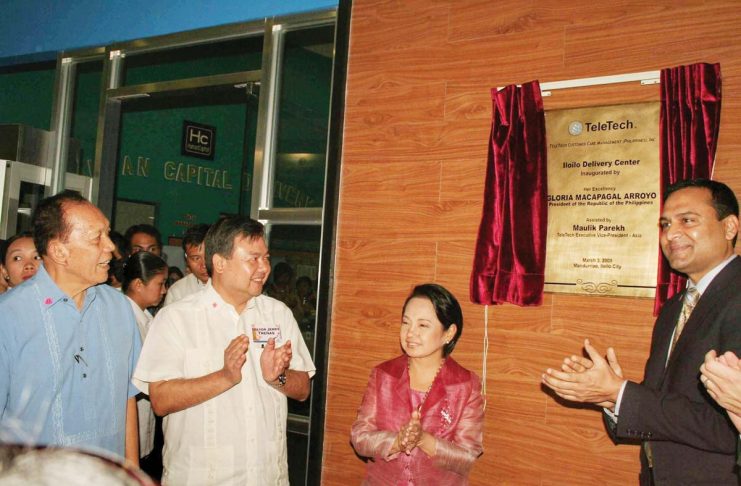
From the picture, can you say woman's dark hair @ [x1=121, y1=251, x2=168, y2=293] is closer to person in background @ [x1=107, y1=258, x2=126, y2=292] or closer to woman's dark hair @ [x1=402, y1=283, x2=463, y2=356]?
person in background @ [x1=107, y1=258, x2=126, y2=292]

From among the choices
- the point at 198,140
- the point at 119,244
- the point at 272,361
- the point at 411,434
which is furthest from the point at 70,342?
the point at 198,140

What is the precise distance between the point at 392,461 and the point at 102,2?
4.42 meters

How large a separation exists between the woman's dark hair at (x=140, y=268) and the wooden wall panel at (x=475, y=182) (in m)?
1.12

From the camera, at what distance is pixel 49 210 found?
6.89 feet

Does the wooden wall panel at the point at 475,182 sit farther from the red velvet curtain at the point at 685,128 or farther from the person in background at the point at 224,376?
the person in background at the point at 224,376

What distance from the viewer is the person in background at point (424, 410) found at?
254 centimetres

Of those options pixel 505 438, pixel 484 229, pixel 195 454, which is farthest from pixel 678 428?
pixel 195 454

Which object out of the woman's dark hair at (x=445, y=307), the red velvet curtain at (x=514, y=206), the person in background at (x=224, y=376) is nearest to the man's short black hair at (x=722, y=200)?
the red velvet curtain at (x=514, y=206)

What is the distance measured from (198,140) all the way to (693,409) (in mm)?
7760

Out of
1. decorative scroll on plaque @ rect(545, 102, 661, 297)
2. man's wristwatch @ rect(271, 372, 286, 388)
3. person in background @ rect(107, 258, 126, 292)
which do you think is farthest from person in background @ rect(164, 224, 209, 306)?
decorative scroll on plaque @ rect(545, 102, 661, 297)

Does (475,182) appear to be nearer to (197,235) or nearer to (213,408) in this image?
(213,408)

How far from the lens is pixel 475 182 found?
3.17 meters

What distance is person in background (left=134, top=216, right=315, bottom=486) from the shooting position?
7.35ft

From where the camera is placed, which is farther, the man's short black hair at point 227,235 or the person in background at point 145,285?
the person in background at point 145,285
